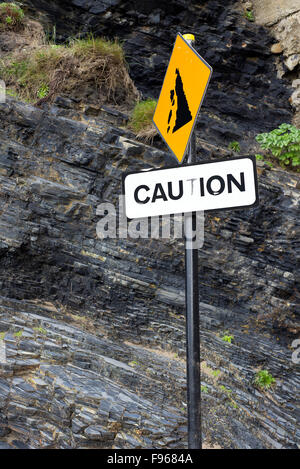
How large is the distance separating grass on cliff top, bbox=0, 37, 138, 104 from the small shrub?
3.45 ft

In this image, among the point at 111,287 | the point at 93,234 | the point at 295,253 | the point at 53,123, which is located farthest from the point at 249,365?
the point at 53,123

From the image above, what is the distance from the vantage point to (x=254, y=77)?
7996 millimetres

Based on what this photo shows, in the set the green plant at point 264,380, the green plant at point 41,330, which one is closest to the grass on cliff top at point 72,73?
the green plant at point 41,330

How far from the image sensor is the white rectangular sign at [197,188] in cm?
212

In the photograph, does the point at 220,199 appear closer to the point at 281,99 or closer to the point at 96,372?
the point at 96,372

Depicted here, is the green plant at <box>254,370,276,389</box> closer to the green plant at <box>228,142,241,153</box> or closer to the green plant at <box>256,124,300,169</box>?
the green plant at <box>256,124,300,169</box>

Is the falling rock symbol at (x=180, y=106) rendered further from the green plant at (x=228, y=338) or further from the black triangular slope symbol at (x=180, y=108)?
the green plant at (x=228, y=338)

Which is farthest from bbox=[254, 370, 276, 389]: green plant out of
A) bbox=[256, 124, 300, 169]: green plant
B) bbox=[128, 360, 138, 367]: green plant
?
bbox=[256, 124, 300, 169]: green plant

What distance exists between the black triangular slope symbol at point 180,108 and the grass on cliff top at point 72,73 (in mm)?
4646

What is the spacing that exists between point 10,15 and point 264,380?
25.9ft

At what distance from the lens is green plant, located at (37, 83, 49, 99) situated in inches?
263

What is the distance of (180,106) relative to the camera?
2.41 m

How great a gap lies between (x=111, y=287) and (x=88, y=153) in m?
2.04

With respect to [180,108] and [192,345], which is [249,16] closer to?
[180,108]
